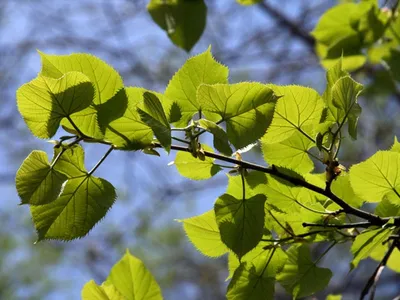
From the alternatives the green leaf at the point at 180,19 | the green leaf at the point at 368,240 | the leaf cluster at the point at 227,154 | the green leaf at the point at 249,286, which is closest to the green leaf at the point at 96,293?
the leaf cluster at the point at 227,154

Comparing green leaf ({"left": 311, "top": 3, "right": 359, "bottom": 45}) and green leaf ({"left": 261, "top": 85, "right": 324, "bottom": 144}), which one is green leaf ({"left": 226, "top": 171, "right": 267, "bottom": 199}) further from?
green leaf ({"left": 311, "top": 3, "right": 359, "bottom": 45})

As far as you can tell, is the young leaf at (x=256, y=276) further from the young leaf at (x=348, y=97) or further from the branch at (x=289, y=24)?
the branch at (x=289, y=24)

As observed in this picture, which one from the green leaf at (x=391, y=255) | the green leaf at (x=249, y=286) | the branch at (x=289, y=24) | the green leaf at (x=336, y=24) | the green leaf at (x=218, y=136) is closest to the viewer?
the green leaf at (x=218, y=136)

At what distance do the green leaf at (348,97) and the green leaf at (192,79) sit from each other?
0.09m

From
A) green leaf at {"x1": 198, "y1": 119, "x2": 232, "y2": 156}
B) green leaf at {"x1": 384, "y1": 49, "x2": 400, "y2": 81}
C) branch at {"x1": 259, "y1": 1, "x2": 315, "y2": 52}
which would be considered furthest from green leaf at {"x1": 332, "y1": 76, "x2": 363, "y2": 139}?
branch at {"x1": 259, "y1": 1, "x2": 315, "y2": 52}

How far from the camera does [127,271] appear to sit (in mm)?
603

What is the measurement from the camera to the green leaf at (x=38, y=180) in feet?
1.49

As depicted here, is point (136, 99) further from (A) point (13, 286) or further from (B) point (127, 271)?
(A) point (13, 286)

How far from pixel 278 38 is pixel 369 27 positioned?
264 centimetres

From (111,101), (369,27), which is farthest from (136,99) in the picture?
(369,27)

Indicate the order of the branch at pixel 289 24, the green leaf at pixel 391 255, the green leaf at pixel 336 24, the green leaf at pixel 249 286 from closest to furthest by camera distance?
the green leaf at pixel 249 286 < the green leaf at pixel 391 255 < the green leaf at pixel 336 24 < the branch at pixel 289 24

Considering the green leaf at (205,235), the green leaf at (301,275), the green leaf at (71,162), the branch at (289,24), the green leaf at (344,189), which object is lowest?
the green leaf at (301,275)

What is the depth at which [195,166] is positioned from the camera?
52 cm

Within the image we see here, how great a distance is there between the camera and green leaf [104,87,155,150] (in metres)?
0.46
